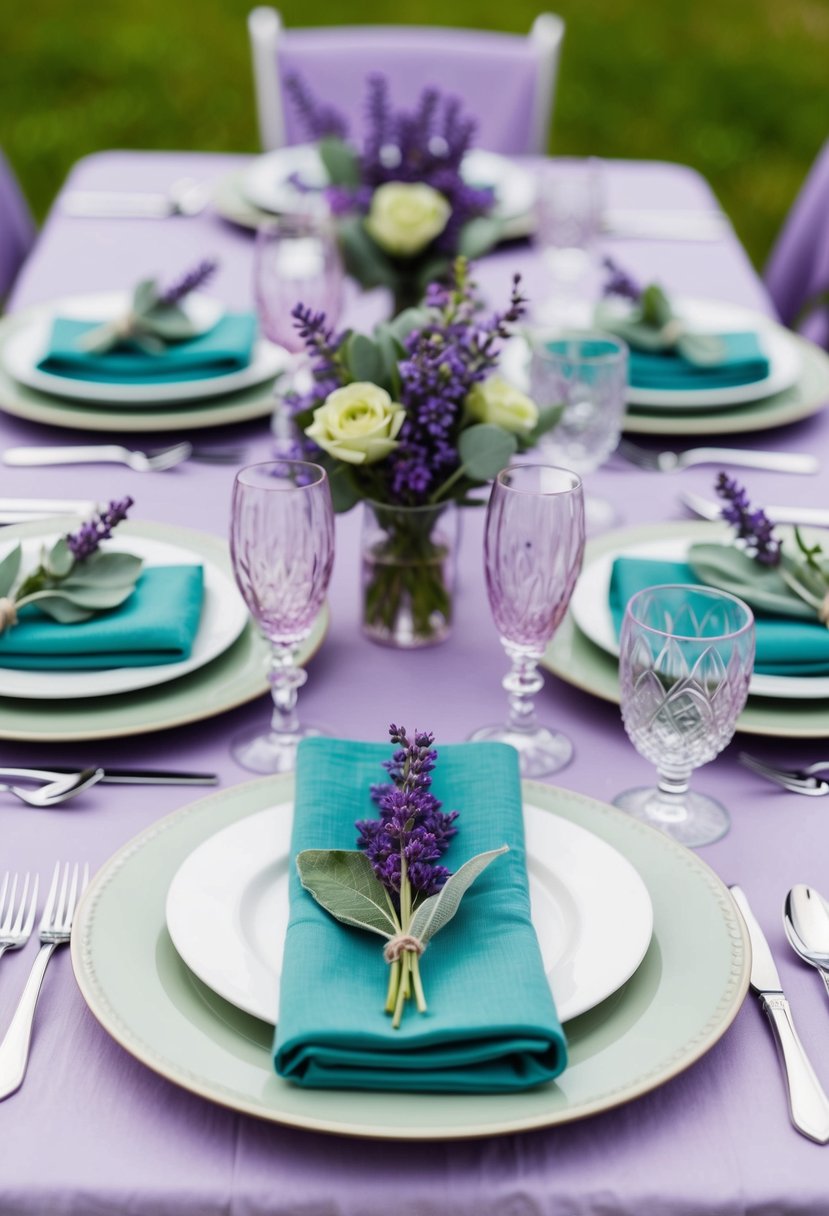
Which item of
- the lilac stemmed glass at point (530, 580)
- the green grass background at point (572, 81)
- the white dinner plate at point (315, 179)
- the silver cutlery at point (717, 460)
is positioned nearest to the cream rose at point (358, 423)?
the lilac stemmed glass at point (530, 580)

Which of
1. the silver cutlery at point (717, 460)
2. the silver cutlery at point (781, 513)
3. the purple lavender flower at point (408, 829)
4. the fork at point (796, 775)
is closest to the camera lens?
the purple lavender flower at point (408, 829)

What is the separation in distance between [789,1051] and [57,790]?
1.78 ft

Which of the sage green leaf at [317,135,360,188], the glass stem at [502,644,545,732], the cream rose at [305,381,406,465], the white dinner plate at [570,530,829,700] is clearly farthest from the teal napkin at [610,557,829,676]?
the sage green leaf at [317,135,360,188]

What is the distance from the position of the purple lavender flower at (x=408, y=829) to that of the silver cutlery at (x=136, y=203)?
1712mm

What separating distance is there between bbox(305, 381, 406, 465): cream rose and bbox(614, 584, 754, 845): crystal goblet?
25cm

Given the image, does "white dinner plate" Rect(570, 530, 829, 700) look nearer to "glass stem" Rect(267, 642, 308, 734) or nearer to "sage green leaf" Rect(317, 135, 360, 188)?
"glass stem" Rect(267, 642, 308, 734)

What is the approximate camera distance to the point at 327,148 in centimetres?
200

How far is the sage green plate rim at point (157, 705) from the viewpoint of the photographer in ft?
3.76

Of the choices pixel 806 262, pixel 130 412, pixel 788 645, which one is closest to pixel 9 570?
pixel 130 412

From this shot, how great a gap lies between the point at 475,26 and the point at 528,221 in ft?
12.2

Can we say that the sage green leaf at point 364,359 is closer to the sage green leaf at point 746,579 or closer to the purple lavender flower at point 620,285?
the sage green leaf at point 746,579

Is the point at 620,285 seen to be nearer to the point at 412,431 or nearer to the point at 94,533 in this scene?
the point at 412,431

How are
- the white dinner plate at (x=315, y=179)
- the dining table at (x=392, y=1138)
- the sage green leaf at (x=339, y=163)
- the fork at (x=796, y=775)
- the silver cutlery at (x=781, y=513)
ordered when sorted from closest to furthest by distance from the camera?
the dining table at (x=392, y=1138), the fork at (x=796, y=775), the silver cutlery at (x=781, y=513), the sage green leaf at (x=339, y=163), the white dinner plate at (x=315, y=179)

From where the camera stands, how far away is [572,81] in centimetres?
559
